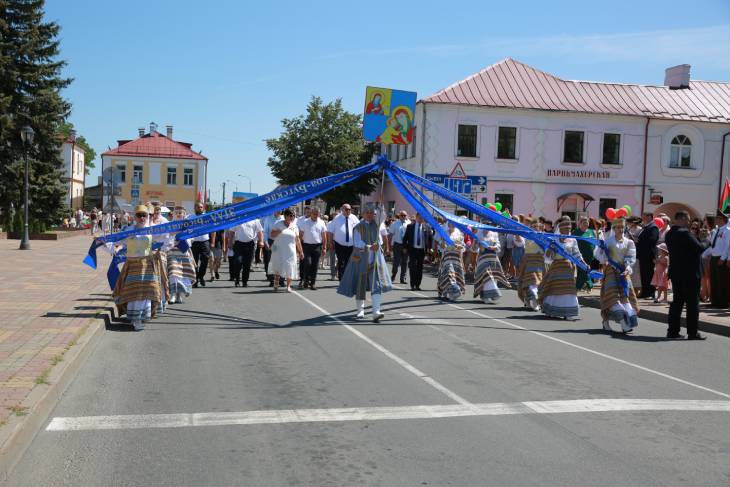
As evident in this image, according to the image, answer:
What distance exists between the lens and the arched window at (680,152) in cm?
3959

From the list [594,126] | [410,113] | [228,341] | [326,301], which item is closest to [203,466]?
[228,341]

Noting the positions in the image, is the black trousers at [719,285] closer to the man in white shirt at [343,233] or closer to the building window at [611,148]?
the man in white shirt at [343,233]

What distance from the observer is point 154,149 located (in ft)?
265

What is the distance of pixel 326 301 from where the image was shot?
15.0 meters

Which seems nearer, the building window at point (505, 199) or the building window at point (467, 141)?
the building window at point (467, 141)

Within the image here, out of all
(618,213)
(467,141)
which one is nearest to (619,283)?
(618,213)

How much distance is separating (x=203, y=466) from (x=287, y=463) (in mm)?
563

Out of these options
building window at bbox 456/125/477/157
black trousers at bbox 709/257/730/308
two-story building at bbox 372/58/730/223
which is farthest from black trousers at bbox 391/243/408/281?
building window at bbox 456/125/477/157

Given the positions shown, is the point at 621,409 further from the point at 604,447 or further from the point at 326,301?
the point at 326,301

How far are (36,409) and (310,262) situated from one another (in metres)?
12.0

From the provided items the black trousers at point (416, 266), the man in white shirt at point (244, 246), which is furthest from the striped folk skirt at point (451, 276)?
the man in white shirt at point (244, 246)

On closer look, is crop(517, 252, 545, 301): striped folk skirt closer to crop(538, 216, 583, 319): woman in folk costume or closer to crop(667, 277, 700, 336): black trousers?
crop(538, 216, 583, 319): woman in folk costume

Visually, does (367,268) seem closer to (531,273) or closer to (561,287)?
(561,287)

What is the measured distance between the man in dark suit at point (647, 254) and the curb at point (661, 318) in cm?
135
